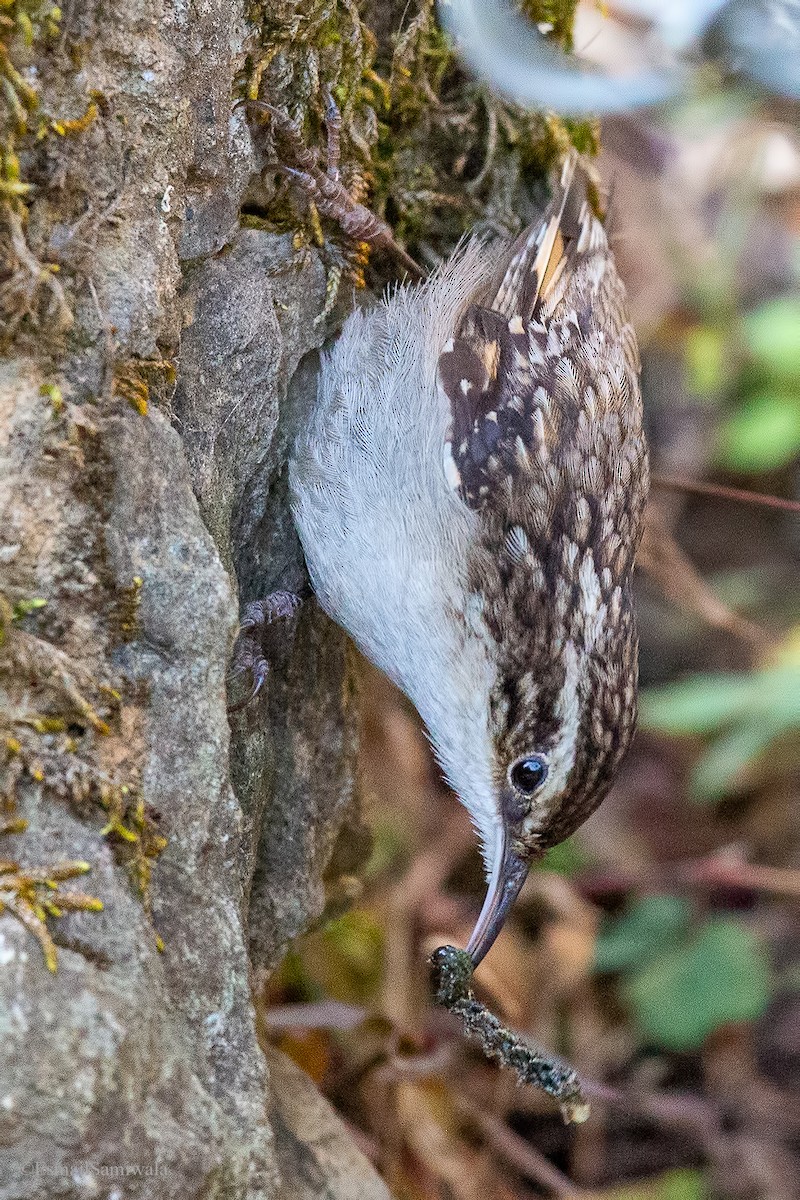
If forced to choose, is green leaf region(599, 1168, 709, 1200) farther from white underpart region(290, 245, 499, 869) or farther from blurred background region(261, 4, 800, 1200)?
white underpart region(290, 245, 499, 869)

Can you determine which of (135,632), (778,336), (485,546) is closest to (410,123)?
(485,546)

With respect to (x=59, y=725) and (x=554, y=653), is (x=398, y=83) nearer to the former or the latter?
(x=554, y=653)

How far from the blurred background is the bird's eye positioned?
0.80 metres

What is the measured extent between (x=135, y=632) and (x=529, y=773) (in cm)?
107

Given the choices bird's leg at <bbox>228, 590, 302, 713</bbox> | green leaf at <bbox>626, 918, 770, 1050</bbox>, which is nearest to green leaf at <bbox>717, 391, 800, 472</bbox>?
green leaf at <bbox>626, 918, 770, 1050</bbox>

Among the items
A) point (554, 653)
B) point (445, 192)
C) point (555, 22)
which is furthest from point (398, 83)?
point (554, 653)

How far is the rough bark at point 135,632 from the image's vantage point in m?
1.83

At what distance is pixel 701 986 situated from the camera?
4648mm

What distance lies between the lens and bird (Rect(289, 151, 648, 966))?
8.98 ft

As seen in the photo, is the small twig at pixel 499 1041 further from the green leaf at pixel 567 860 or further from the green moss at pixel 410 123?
the green leaf at pixel 567 860

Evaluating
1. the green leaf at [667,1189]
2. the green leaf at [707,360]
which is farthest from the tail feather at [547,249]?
the green leaf at [667,1189]

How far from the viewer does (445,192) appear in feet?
10.9

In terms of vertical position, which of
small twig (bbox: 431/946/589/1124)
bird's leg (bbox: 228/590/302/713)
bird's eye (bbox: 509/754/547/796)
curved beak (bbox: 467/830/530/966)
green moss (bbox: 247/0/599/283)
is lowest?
small twig (bbox: 431/946/589/1124)

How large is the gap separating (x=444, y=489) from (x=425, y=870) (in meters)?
2.78
